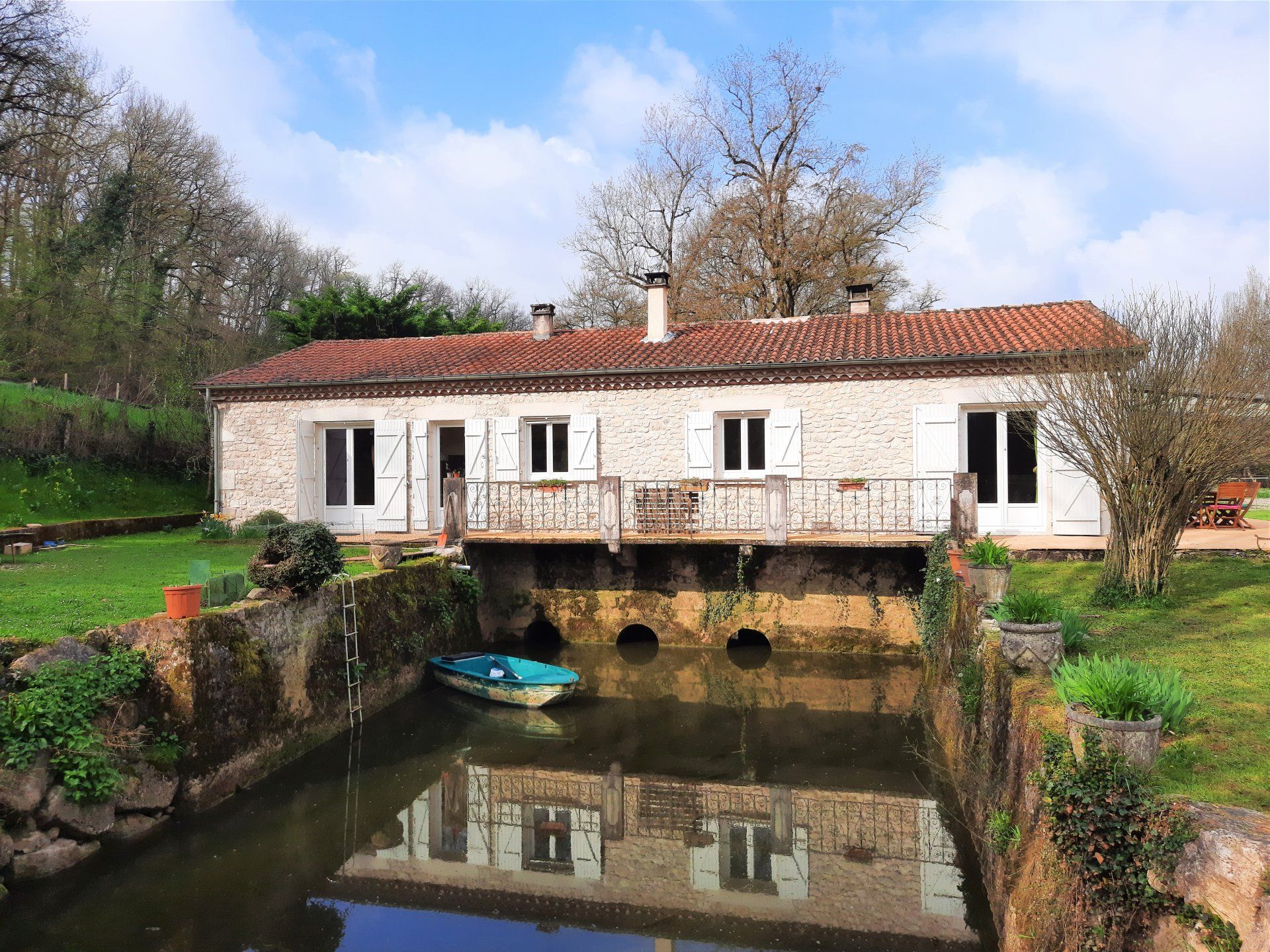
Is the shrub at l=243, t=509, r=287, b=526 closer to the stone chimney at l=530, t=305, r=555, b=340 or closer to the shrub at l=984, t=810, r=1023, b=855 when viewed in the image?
the stone chimney at l=530, t=305, r=555, b=340

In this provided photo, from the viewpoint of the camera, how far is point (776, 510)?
12.5m

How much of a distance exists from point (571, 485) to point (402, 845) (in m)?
7.32

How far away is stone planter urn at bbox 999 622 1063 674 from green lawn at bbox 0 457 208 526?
16.6 metres

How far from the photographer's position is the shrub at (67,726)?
6402 millimetres

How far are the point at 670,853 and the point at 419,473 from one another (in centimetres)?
1009

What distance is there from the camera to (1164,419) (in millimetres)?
8648

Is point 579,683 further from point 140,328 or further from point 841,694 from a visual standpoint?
point 140,328

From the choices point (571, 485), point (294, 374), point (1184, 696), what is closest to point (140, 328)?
point (294, 374)

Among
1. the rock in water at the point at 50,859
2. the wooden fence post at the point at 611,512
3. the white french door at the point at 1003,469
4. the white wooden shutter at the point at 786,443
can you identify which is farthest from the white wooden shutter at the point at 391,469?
the white french door at the point at 1003,469

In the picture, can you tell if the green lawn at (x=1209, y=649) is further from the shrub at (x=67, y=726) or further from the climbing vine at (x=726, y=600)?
the shrub at (x=67, y=726)

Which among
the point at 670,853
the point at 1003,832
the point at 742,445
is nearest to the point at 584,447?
the point at 742,445

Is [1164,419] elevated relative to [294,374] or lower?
lower

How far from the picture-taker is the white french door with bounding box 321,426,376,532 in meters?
16.5

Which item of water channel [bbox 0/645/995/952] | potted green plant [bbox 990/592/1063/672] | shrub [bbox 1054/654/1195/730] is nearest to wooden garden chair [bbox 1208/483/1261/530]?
water channel [bbox 0/645/995/952]
